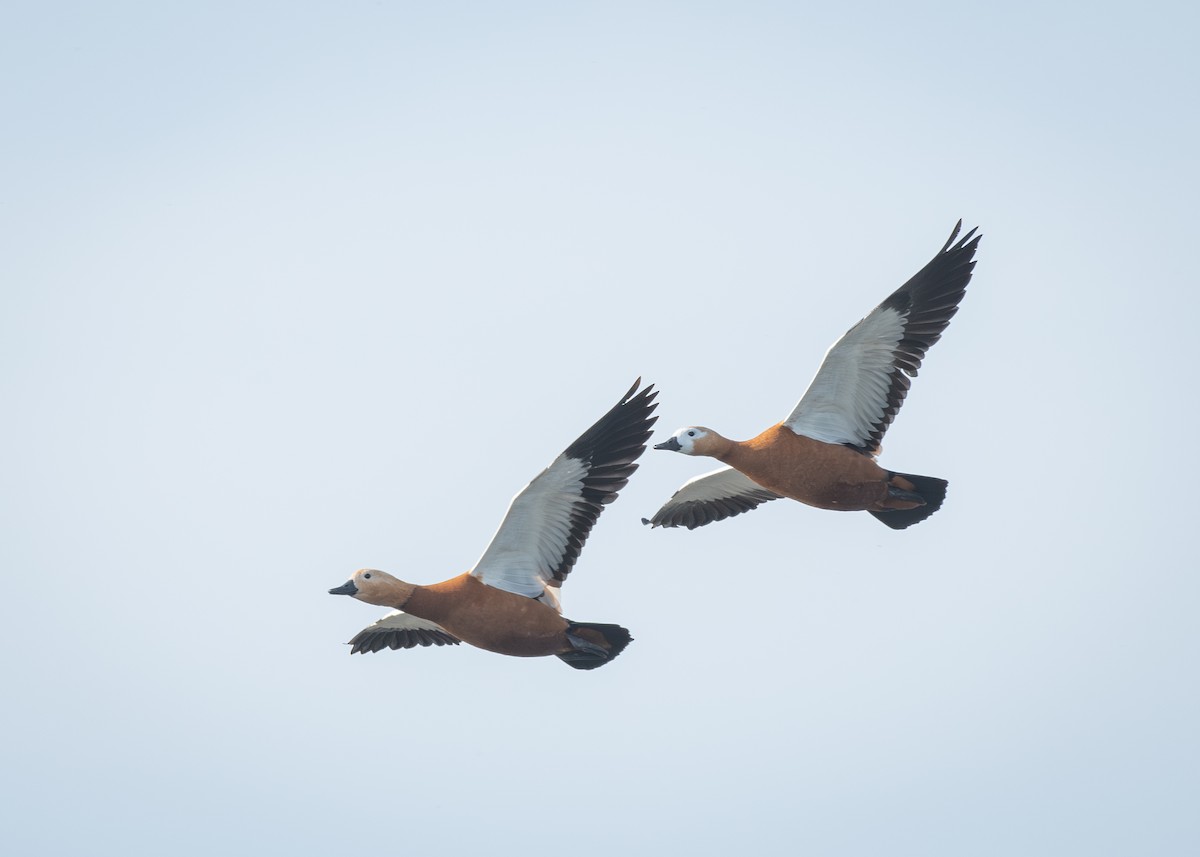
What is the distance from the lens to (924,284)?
20.8 m

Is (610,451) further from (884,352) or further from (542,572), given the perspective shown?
(884,352)

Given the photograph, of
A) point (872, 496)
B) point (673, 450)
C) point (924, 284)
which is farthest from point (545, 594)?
point (924, 284)

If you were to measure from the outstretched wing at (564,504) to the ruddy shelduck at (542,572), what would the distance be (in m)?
0.01

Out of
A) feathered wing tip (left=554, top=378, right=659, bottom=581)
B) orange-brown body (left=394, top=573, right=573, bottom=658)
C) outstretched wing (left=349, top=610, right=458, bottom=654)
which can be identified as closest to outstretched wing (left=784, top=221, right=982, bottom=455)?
feathered wing tip (left=554, top=378, right=659, bottom=581)

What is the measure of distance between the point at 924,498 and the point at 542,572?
159 inches

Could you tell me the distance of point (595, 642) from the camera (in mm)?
20141

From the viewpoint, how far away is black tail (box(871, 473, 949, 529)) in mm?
20672

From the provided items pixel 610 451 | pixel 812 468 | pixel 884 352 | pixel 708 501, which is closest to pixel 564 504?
pixel 610 451

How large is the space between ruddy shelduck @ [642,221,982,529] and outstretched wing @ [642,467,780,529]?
1.80 meters

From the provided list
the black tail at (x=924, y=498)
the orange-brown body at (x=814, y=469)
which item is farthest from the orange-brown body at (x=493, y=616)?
the black tail at (x=924, y=498)

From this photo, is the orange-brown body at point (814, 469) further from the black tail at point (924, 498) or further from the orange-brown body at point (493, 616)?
the orange-brown body at point (493, 616)

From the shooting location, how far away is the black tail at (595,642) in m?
20.0

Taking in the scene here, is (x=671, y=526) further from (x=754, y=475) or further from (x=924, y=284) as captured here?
(x=924, y=284)

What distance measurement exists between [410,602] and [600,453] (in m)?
2.48
